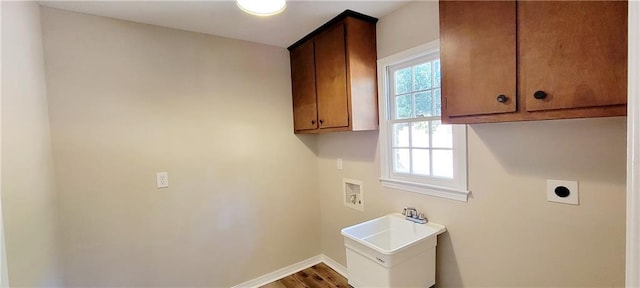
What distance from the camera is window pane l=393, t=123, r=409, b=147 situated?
6.84 ft

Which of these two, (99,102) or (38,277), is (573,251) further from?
(99,102)

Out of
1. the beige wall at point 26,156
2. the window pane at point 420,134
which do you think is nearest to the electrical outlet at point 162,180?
the beige wall at point 26,156

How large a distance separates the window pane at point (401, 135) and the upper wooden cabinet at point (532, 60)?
2.19 ft

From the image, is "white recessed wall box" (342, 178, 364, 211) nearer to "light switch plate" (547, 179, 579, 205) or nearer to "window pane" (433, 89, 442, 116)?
"window pane" (433, 89, 442, 116)

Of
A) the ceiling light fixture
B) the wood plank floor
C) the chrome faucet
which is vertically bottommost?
the wood plank floor

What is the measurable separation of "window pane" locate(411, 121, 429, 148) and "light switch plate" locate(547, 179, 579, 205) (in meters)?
0.74

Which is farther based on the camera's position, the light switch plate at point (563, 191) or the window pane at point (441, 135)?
the window pane at point (441, 135)

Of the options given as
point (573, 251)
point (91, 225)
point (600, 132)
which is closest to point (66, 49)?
point (91, 225)

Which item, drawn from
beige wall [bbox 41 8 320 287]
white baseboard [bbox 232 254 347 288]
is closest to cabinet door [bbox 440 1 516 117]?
beige wall [bbox 41 8 320 287]

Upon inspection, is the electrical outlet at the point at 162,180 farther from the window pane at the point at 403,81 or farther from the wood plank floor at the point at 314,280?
the window pane at the point at 403,81

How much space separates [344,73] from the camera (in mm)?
2082

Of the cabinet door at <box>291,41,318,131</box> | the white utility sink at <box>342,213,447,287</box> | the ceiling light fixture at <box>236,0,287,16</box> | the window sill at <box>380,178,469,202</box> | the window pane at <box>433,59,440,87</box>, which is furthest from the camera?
the cabinet door at <box>291,41,318,131</box>

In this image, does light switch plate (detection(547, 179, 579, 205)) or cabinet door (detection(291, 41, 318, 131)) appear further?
cabinet door (detection(291, 41, 318, 131))

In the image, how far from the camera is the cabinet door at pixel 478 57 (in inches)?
45.8
